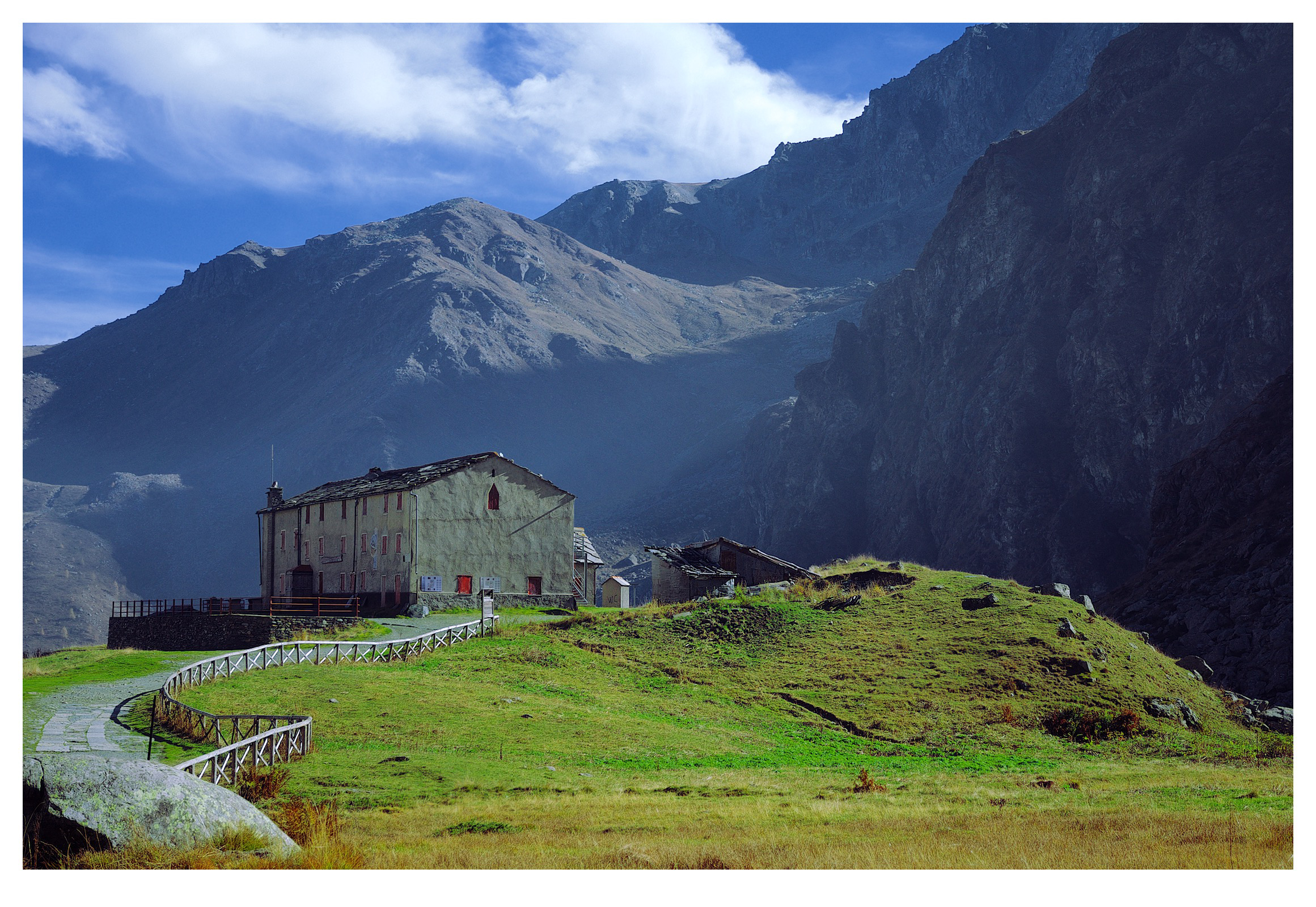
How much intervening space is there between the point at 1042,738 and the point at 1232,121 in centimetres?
12286

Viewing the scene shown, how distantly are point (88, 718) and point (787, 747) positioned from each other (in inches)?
816

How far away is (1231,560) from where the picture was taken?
74125 mm

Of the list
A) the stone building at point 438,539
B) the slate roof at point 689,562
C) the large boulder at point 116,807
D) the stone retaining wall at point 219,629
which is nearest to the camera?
the large boulder at point 116,807

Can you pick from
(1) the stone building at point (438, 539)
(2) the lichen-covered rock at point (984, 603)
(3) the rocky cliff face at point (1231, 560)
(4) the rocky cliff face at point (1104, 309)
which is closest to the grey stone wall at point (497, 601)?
(1) the stone building at point (438, 539)

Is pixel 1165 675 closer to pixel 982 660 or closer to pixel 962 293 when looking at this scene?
pixel 982 660

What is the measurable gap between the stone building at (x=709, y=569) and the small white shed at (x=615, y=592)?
1958 centimetres

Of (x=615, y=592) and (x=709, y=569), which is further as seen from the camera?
(x=615, y=592)

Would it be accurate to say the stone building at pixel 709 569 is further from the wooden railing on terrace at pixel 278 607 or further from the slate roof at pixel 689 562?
the wooden railing on terrace at pixel 278 607

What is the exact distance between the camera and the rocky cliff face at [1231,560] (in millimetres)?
61594

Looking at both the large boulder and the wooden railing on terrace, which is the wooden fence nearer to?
the large boulder

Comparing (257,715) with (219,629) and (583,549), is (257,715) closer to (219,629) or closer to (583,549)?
(219,629)

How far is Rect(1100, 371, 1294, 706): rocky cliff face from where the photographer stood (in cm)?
6159

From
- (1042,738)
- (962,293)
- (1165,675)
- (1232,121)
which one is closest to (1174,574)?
(1165,675)

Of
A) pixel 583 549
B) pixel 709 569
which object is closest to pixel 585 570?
pixel 583 549
